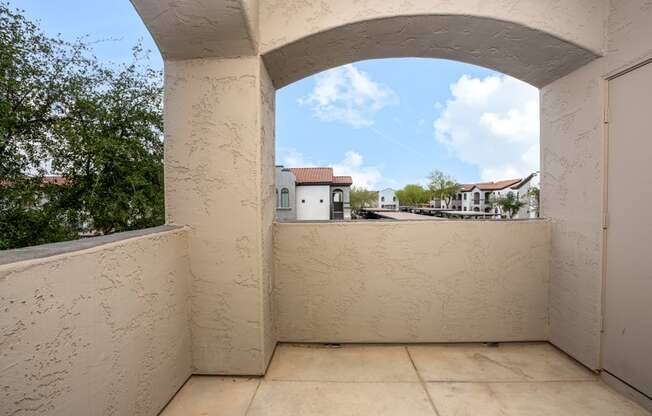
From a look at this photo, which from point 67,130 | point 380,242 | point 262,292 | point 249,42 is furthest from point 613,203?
point 67,130

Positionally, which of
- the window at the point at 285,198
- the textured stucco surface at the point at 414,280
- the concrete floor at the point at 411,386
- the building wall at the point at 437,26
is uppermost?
the building wall at the point at 437,26

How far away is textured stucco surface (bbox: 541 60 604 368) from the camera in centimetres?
254

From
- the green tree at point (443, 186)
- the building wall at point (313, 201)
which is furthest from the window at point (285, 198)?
the green tree at point (443, 186)

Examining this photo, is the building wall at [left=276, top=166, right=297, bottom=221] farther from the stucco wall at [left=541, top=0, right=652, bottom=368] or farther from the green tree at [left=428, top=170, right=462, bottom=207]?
the green tree at [left=428, top=170, right=462, bottom=207]

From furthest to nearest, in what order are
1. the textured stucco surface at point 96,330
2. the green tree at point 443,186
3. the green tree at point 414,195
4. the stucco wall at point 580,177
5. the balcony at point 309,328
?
the green tree at point 414,195
the green tree at point 443,186
the stucco wall at point 580,177
the balcony at point 309,328
the textured stucco surface at point 96,330

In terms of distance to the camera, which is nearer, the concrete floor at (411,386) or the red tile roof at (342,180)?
the concrete floor at (411,386)

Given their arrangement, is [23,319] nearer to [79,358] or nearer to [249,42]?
[79,358]

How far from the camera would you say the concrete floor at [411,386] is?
214cm

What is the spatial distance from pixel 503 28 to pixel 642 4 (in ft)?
3.12

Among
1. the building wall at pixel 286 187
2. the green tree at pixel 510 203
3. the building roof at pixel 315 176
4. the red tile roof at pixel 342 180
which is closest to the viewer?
the building wall at pixel 286 187

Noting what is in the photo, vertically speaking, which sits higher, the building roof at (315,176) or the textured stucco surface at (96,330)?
the building roof at (315,176)

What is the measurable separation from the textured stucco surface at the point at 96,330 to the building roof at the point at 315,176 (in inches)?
784

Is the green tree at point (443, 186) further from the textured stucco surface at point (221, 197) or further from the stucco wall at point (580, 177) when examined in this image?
the textured stucco surface at point (221, 197)

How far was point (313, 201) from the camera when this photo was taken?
22.4m
